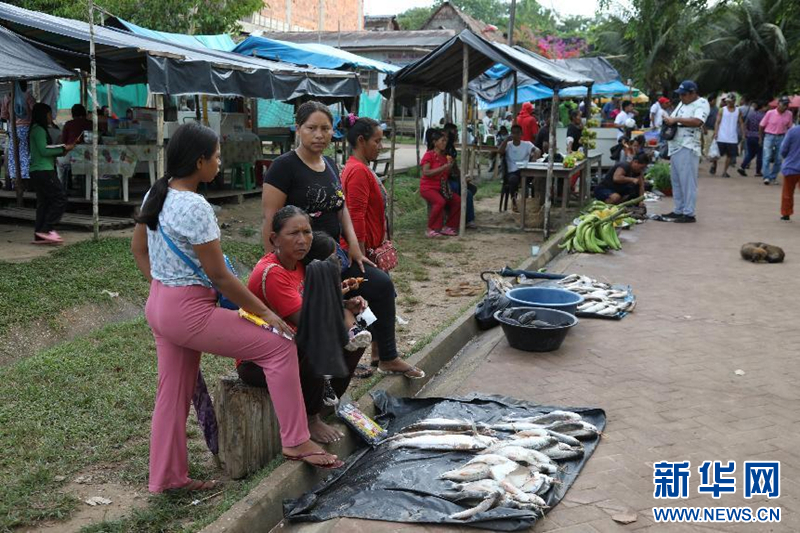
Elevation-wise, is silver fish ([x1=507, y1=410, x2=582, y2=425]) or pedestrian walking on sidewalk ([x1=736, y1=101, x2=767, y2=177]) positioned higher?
pedestrian walking on sidewalk ([x1=736, y1=101, x2=767, y2=177])

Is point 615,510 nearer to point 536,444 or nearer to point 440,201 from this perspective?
point 536,444

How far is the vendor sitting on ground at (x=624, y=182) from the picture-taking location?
13.0m

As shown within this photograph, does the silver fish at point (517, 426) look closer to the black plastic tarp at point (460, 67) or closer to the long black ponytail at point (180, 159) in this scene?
the long black ponytail at point (180, 159)

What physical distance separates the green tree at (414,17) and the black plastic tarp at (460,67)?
2038 inches

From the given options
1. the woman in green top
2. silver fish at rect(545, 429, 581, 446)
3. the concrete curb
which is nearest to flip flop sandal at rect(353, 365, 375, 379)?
the concrete curb

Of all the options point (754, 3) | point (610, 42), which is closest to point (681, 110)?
point (754, 3)

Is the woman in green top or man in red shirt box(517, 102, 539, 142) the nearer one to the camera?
the woman in green top

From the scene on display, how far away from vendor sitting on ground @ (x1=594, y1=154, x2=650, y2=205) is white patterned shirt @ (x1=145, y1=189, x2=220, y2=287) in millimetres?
10733

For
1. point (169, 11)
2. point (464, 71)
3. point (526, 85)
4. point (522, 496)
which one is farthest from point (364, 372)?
point (169, 11)

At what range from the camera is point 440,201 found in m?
11.9

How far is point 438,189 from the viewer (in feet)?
39.1

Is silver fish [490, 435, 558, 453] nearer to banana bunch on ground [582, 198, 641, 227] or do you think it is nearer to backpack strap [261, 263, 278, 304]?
backpack strap [261, 263, 278, 304]

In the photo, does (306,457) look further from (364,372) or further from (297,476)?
(364,372)

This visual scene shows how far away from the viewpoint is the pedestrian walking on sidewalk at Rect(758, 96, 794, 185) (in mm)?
17844
